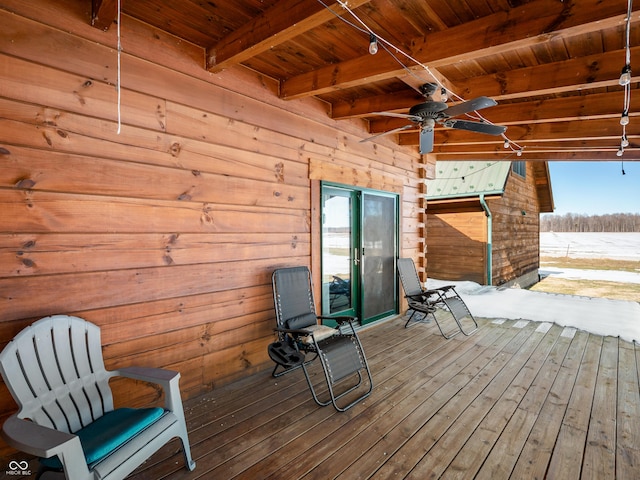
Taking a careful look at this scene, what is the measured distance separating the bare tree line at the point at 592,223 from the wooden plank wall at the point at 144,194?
2871cm

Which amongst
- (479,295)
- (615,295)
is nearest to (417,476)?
(479,295)

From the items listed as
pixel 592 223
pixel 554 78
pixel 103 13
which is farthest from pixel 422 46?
pixel 592 223

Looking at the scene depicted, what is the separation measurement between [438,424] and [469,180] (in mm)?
7388

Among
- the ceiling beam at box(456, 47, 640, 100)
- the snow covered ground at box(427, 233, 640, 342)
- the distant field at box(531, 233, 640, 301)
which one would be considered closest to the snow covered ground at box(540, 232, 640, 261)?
the distant field at box(531, 233, 640, 301)

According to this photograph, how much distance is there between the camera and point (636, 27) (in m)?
2.20

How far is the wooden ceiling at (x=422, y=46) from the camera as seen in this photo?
1.97m

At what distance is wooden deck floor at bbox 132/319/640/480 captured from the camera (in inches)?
72.3

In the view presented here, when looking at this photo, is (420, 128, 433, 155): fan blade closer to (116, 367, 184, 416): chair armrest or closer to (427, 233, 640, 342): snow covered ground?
(116, 367, 184, 416): chair armrest

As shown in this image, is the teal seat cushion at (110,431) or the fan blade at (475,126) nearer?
the teal seat cushion at (110,431)

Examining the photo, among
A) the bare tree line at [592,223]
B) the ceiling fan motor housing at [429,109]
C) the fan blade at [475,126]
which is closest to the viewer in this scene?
the ceiling fan motor housing at [429,109]

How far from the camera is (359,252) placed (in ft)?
14.3

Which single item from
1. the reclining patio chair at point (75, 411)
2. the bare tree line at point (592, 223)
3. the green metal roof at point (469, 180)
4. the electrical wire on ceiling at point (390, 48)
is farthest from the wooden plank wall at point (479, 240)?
the bare tree line at point (592, 223)

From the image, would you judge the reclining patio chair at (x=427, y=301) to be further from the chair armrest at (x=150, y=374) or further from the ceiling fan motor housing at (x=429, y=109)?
the chair armrest at (x=150, y=374)

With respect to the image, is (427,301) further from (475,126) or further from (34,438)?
(34,438)
